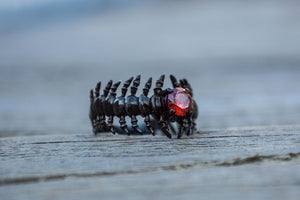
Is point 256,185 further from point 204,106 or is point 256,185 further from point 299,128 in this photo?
point 204,106

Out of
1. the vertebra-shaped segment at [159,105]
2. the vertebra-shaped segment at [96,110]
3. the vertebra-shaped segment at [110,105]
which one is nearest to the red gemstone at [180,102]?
the vertebra-shaped segment at [159,105]

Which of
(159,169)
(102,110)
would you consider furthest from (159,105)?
(159,169)

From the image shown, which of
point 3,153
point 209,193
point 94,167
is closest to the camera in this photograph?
point 209,193

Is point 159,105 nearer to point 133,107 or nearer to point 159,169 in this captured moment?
point 133,107

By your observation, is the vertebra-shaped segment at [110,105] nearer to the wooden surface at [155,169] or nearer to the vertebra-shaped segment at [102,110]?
the vertebra-shaped segment at [102,110]

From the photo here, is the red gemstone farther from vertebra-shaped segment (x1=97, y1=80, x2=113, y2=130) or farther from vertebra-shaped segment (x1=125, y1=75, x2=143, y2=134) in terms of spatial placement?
vertebra-shaped segment (x1=97, y1=80, x2=113, y2=130)

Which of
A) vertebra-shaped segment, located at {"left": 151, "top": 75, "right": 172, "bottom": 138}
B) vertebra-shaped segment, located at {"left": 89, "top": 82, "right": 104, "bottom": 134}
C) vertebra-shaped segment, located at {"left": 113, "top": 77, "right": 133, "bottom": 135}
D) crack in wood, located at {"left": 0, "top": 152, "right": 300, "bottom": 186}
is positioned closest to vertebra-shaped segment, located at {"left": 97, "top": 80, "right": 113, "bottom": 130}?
vertebra-shaped segment, located at {"left": 89, "top": 82, "right": 104, "bottom": 134}

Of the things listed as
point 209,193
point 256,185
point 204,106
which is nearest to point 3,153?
point 209,193
